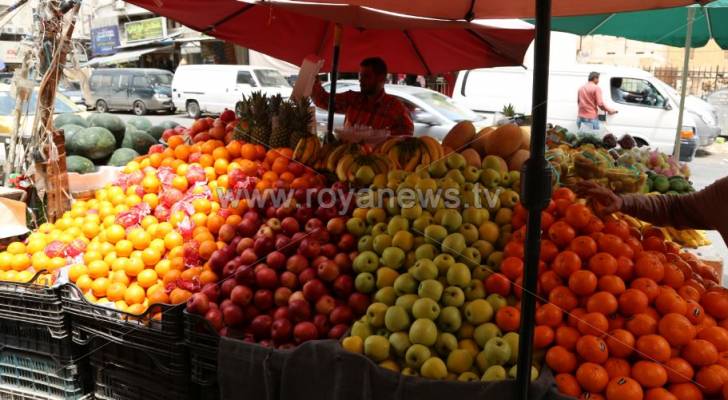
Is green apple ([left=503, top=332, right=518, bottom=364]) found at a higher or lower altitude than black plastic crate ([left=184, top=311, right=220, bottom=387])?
higher

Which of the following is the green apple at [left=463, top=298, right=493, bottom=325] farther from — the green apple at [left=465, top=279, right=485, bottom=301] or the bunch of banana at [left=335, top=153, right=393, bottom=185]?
the bunch of banana at [left=335, top=153, right=393, bottom=185]

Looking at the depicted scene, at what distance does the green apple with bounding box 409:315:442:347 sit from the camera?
185 centimetres

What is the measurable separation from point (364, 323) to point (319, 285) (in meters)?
0.29

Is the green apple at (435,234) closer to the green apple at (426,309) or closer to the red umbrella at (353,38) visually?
the green apple at (426,309)

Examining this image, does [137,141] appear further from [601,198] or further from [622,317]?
[622,317]

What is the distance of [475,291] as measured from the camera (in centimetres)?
201

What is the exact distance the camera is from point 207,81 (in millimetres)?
16891

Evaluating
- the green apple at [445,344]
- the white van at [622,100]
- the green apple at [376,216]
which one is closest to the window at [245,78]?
the white van at [622,100]

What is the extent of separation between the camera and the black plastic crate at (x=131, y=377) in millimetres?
2250

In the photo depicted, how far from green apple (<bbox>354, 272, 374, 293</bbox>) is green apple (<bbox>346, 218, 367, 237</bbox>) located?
272 mm

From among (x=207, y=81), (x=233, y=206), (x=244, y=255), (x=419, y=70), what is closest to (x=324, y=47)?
(x=419, y=70)

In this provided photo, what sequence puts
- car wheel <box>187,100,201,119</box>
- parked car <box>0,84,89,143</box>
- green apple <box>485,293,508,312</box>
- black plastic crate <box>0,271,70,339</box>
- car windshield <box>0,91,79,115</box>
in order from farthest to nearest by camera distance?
car wheel <box>187,100,201,119</box>, car windshield <box>0,91,79,115</box>, parked car <box>0,84,89,143</box>, black plastic crate <box>0,271,70,339</box>, green apple <box>485,293,508,312</box>

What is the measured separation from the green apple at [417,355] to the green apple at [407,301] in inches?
6.5

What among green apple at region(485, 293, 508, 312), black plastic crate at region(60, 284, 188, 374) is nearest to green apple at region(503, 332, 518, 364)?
green apple at region(485, 293, 508, 312)
